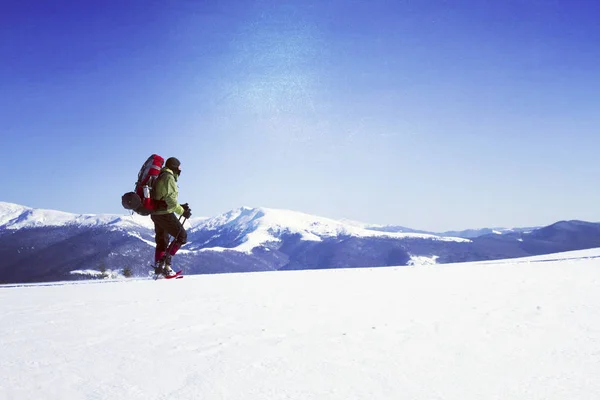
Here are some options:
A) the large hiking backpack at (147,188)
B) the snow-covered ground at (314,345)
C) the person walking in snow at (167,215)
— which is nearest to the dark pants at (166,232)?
the person walking in snow at (167,215)

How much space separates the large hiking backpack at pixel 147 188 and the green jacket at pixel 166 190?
0.33 ft

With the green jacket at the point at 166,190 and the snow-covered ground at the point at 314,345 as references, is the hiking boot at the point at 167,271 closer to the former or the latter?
the green jacket at the point at 166,190

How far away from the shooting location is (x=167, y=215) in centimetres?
1023

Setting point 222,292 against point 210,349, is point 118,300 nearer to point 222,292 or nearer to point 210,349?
point 222,292

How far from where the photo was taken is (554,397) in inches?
90.4

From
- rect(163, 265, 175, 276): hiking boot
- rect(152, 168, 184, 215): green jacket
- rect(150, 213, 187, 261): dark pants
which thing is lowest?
rect(163, 265, 175, 276): hiking boot

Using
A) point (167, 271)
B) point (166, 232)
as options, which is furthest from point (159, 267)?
point (166, 232)

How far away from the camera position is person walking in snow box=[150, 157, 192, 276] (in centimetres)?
984

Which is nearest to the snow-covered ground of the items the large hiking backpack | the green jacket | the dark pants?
the large hiking backpack

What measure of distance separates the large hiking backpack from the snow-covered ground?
3362mm

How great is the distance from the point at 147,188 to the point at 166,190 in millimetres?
448

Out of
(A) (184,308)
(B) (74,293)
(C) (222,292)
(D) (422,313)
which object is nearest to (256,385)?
(D) (422,313)

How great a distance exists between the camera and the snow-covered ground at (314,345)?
2.55 metres

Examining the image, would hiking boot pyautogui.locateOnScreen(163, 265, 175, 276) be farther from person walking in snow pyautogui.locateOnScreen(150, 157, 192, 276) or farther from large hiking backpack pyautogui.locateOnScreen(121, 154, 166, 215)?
large hiking backpack pyautogui.locateOnScreen(121, 154, 166, 215)
